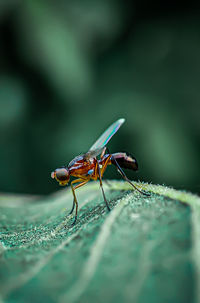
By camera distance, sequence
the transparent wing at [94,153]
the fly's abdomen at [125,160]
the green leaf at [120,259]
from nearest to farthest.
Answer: the green leaf at [120,259] < the transparent wing at [94,153] < the fly's abdomen at [125,160]

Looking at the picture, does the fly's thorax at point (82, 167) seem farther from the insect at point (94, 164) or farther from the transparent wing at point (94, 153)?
the transparent wing at point (94, 153)

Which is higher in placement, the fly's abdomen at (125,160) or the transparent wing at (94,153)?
the transparent wing at (94,153)

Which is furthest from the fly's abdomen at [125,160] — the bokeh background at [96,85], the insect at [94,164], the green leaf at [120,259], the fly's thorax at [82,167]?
the bokeh background at [96,85]

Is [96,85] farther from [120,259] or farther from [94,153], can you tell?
[120,259]

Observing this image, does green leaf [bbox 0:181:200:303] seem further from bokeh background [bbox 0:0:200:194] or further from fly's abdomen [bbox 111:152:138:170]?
bokeh background [bbox 0:0:200:194]

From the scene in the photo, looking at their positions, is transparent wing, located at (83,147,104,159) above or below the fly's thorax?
above

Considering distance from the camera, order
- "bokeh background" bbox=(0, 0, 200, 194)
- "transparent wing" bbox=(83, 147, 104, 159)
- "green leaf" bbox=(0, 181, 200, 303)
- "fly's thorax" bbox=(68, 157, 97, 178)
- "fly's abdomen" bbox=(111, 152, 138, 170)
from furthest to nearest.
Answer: "bokeh background" bbox=(0, 0, 200, 194)
"fly's abdomen" bbox=(111, 152, 138, 170)
"fly's thorax" bbox=(68, 157, 97, 178)
"transparent wing" bbox=(83, 147, 104, 159)
"green leaf" bbox=(0, 181, 200, 303)

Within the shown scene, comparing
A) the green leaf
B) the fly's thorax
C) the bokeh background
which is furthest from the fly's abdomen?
the bokeh background
